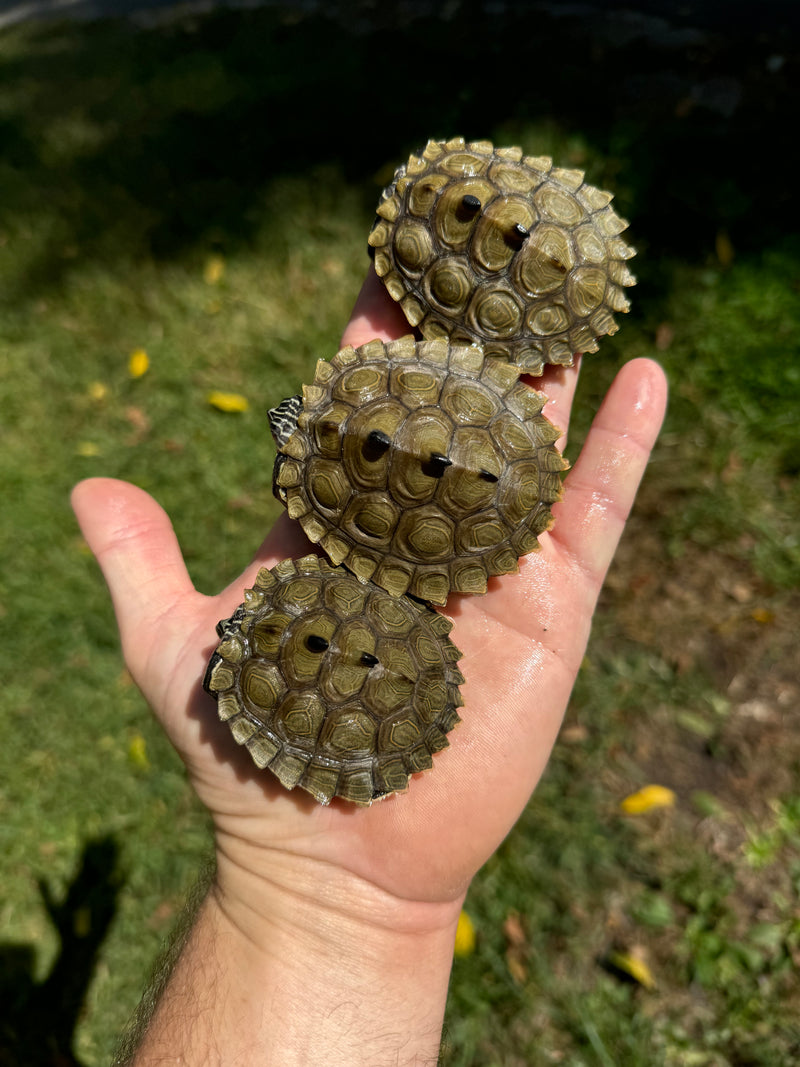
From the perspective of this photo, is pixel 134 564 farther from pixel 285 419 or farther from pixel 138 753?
pixel 138 753

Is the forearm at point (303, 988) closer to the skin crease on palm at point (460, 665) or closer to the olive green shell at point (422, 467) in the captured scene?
the skin crease on palm at point (460, 665)

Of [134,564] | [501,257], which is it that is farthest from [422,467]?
[134,564]

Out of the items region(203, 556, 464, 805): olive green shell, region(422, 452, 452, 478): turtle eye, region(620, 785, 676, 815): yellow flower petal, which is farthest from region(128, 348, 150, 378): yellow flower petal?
region(620, 785, 676, 815): yellow flower petal

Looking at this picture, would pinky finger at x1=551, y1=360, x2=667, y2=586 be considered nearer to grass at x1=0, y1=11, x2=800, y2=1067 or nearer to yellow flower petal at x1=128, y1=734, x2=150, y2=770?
grass at x1=0, y1=11, x2=800, y2=1067

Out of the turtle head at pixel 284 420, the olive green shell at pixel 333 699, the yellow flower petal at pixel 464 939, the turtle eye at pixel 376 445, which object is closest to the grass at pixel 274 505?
the yellow flower petal at pixel 464 939

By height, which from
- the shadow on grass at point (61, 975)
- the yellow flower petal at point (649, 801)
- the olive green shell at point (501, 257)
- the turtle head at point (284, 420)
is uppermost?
the olive green shell at point (501, 257)

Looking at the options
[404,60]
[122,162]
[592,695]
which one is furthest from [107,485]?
[404,60]
